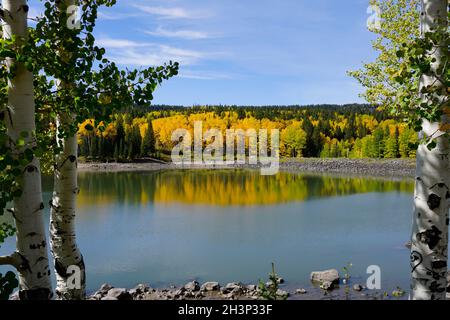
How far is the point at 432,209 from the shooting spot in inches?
152

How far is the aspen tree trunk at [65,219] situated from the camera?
5.58 m

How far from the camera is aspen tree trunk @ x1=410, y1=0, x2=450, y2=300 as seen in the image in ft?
12.6

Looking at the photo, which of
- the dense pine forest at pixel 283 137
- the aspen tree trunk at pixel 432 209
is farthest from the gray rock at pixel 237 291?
the dense pine forest at pixel 283 137

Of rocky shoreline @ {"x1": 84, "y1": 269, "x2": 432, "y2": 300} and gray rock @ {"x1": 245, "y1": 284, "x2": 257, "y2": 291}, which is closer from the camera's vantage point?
rocky shoreline @ {"x1": 84, "y1": 269, "x2": 432, "y2": 300}

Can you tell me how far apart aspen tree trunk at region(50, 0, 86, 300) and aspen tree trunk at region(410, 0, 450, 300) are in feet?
13.0

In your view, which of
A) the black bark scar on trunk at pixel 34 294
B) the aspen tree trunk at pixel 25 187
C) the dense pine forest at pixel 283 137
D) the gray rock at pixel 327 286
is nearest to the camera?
the aspen tree trunk at pixel 25 187

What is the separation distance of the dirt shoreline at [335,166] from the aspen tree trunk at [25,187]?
77.8m

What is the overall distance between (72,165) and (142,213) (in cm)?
3036

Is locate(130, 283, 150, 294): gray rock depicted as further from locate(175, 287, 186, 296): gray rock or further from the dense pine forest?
the dense pine forest

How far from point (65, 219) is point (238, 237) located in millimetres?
20737

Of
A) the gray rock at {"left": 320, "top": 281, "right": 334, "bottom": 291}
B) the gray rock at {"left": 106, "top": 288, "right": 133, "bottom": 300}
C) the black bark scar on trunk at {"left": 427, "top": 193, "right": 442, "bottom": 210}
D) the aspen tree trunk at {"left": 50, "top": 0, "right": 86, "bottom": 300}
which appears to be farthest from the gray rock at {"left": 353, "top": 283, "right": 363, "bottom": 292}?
the black bark scar on trunk at {"left": 427, "top": 193, "right": 442, "bottom": 210}

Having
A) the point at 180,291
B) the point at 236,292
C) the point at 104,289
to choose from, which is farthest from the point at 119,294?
the point at 236,292

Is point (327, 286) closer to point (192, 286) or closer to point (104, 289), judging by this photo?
point (192, 286)

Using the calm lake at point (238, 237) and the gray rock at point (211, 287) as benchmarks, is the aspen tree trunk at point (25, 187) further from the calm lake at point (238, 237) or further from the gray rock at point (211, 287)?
the calm lake at point (238, 237)
